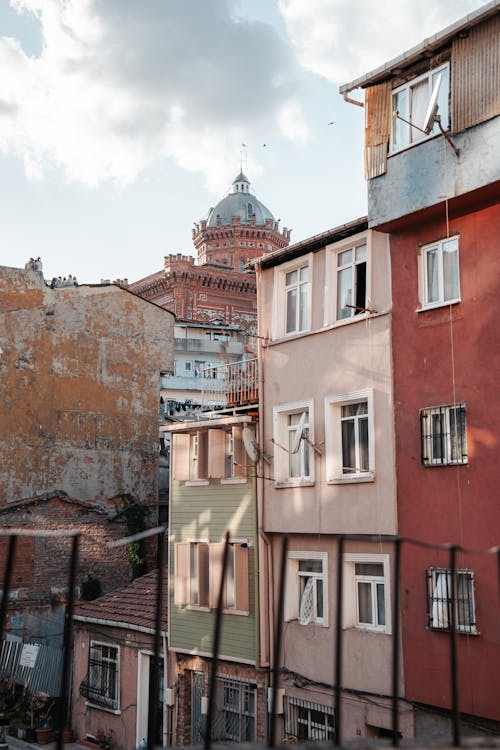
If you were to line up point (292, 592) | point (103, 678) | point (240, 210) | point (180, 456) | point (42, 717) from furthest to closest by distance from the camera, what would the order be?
point (240, 210) → point (42, 717) → point (103, 678) → point (180, 456) → point (292, 592)

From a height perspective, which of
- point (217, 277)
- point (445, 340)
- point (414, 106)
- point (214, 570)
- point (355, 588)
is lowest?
point (355, 588)

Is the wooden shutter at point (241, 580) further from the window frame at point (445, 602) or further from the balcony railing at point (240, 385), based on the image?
the window frame at point (445, 602)

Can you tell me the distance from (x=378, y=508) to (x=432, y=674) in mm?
3290

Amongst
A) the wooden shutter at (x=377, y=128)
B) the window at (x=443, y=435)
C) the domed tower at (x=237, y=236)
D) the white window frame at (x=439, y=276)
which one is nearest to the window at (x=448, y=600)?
the window at (x=443, y=435)

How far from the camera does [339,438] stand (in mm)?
18812

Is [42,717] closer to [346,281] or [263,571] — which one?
[263,571]

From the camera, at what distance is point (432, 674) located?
16031 millimetres

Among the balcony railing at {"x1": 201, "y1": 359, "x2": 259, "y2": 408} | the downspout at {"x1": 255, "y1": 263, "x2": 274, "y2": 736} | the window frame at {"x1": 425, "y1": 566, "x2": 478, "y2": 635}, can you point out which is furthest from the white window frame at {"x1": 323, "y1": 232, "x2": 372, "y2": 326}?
the window frame at {"x1": 425, "y1": 566, "x2": 478, "y2": 635}

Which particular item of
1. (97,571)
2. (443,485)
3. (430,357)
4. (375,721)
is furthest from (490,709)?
(97,571)

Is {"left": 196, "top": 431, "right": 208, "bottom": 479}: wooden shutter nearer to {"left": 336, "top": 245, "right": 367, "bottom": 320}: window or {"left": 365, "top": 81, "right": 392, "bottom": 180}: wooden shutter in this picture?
{"left": 336, "top": 245, "right": 367, "bottom": 320}: window

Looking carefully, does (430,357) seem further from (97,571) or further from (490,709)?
(97,571)

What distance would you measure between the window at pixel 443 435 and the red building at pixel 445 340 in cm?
2

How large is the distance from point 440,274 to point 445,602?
6249 mm

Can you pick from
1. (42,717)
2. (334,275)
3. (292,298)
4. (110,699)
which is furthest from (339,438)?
(42,717)
